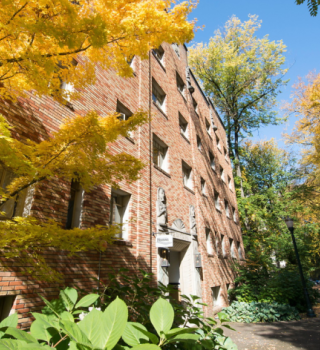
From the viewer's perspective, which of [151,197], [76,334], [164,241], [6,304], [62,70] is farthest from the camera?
[151,197]

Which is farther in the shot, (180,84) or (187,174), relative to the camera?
(180,84)

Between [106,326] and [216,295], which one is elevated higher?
[106,326]

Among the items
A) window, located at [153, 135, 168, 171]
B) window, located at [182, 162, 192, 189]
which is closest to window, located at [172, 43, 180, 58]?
window, located at [182, 162, 192, 189]

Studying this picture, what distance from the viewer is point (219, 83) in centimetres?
2353

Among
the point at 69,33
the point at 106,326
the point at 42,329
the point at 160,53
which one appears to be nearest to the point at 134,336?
the point at 106,326

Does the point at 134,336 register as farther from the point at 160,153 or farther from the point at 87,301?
the point at 160,153

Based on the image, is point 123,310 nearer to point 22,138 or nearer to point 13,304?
point 13,304

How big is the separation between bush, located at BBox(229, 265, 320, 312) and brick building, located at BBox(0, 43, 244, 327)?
3.37 ft

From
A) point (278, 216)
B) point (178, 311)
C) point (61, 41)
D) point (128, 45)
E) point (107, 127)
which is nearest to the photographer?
point (61, 41)

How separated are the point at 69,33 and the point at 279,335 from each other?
401 inches

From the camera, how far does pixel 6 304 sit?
3844 mm

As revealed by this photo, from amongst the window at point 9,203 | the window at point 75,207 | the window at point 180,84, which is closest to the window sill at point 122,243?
the window at point 75,207

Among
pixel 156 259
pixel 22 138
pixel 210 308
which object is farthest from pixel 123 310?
pixel 210 308

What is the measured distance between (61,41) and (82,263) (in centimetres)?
432
